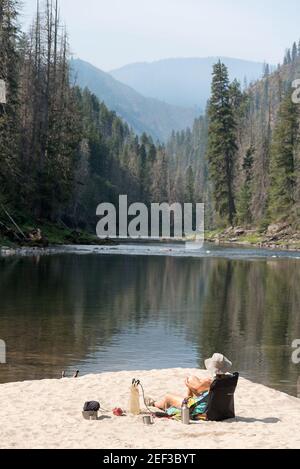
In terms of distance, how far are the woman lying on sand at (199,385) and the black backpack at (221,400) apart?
0.51ft

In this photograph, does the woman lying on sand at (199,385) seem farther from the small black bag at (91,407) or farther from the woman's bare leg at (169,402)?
the small black bag at (91,407)

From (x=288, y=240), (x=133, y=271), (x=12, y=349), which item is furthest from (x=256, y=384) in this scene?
(x=288, y=240)

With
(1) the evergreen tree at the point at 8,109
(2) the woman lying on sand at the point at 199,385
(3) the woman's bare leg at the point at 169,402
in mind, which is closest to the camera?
(2) the woman lying on sand at the point at 199,385

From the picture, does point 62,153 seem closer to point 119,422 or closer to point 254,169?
point 254,169

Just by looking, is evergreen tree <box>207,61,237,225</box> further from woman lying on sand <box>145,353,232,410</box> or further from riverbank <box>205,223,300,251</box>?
woman lying on sand <box>145,353,232,410</box>

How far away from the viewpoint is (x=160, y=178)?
161 m

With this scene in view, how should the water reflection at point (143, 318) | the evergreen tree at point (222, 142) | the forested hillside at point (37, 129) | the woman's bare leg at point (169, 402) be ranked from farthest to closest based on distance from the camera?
the evergreen tree at point (222, 142) → the forested hillside at point (37, 129) → the water reflection at point (143, 318) → the woman's bare leg at point (169, 402)

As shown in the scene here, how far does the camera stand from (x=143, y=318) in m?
25.2

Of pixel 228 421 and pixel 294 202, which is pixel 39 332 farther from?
pixel 294 202

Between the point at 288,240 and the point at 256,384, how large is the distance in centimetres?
6097

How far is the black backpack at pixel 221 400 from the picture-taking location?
12172 millimetres

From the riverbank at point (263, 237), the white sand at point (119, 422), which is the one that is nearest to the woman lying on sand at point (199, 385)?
the white sand at point (119, 422)

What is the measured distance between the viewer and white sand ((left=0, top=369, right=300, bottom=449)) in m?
10.6

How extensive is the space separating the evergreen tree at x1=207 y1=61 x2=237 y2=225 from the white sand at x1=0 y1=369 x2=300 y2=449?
83.2 metres
